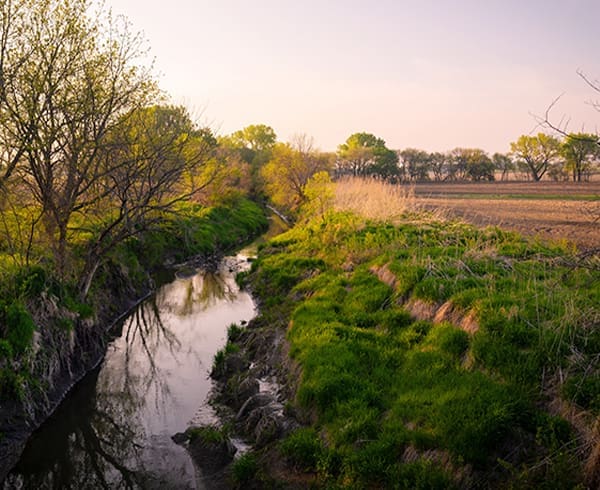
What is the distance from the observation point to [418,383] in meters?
7.98

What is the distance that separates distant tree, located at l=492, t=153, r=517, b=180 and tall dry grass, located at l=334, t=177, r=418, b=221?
2277 inches

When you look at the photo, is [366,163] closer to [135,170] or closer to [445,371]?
[135,170]

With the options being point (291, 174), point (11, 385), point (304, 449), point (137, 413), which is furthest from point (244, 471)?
point (291, 174)

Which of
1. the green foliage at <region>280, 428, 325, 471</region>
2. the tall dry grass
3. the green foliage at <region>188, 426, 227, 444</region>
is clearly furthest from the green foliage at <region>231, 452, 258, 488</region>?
the tall dry grass

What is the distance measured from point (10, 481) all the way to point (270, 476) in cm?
459

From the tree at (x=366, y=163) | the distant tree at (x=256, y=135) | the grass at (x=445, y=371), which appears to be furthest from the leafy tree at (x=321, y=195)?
the distant tree at (x=256, y=135)

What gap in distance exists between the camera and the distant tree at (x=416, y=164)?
85312 millimetres

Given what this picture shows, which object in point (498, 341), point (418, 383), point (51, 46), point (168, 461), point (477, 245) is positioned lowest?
point (168, 461)

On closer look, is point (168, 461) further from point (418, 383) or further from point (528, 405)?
point (528, 405)

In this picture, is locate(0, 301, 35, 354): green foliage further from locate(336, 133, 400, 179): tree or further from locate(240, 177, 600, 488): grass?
locate(336, 133, 400, 179): tree

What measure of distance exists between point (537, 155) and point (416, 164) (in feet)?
69.2

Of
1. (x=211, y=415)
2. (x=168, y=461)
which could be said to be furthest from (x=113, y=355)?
(x=168, y=461)

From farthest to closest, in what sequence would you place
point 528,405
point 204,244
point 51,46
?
point 204,244, point 51,46, point 528,405

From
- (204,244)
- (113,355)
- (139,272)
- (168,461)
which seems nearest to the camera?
(168,461)
